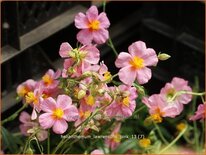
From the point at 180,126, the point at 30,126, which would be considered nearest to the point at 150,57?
the point at 30,126

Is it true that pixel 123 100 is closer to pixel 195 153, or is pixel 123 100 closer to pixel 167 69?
pixel 195 153

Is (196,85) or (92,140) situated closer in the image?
(92,140)

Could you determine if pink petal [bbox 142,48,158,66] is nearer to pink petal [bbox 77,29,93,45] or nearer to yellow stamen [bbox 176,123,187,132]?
pink petal [bbox 77,29,93,45]

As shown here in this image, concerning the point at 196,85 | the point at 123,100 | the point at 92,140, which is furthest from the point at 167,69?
the point at 123,100

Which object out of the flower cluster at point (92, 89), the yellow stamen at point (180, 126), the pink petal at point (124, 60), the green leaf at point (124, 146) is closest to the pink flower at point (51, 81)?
the flower cluster at point (92, 89)

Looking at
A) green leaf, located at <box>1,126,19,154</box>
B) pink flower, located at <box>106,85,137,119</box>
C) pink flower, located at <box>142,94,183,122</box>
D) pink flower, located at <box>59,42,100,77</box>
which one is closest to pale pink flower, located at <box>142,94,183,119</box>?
pink flower, located at <box>142,94,183,122</box>

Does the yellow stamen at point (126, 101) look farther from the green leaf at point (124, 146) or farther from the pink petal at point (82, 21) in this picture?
the green leaf at point (124, 146)
